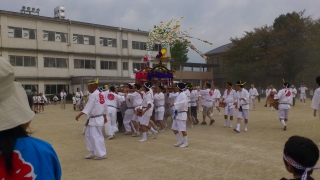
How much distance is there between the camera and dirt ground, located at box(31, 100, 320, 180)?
6.21 metres

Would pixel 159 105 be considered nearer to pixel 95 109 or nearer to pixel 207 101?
pixel 207 101

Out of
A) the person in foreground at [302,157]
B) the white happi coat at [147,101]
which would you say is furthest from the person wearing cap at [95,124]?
the person in foreground at [302,157]

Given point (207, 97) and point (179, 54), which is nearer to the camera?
point (207, 97)

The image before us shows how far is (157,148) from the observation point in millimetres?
8836

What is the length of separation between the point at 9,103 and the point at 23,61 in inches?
1394

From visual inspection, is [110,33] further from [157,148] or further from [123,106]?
[157,148]

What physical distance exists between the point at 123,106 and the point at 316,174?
837 centimetres

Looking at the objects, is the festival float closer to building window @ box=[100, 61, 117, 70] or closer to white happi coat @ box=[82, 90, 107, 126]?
white happi coat @ box=[82, 90, 107, 126]

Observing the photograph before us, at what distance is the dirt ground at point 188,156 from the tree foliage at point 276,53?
2978cm

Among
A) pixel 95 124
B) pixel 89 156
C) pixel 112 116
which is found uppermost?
pixel 95 124

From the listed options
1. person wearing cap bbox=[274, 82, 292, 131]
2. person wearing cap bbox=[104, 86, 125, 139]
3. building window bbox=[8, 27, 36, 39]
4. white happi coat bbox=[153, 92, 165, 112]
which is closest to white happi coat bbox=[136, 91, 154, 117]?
white happi coat bbox=[153, 92, 165, 112]

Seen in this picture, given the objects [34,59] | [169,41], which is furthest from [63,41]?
[169,41]

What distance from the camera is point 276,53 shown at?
40156 mm

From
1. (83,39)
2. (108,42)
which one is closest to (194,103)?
(83,39)
